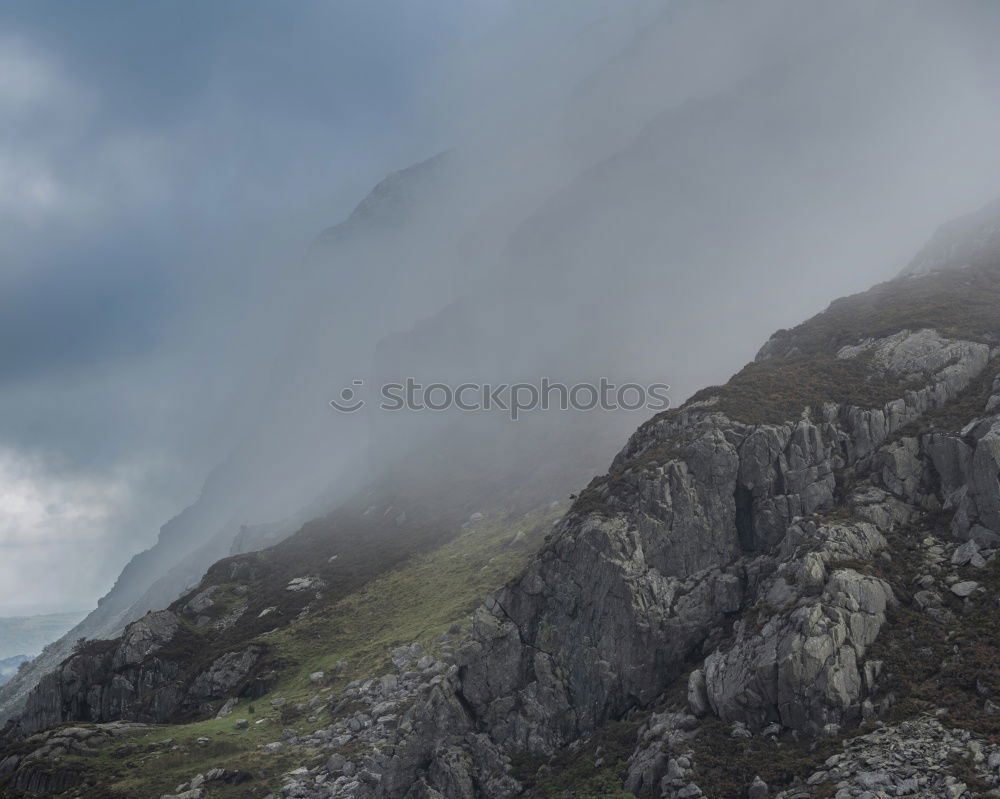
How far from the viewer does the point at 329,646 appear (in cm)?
6550

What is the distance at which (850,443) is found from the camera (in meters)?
37.3

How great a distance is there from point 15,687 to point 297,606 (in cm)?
12560

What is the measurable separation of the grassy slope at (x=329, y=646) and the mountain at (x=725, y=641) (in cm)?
38

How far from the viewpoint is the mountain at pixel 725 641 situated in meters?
24.8

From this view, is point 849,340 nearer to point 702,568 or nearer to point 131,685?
point 702,568

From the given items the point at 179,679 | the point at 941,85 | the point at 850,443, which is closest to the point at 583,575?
the point at 850,443

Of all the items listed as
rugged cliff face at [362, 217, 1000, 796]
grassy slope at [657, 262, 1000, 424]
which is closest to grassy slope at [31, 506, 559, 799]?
rugged cliff face at [362, 217, 1000, 796]

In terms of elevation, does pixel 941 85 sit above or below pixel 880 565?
above

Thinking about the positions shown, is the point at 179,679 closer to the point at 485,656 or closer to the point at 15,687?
the point at 485,656

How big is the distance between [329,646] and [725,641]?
157ft

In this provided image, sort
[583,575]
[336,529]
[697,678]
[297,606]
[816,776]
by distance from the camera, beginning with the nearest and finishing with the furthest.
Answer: [816,776] → [697,678] → [583,575] → [297,606] → [336,529]
